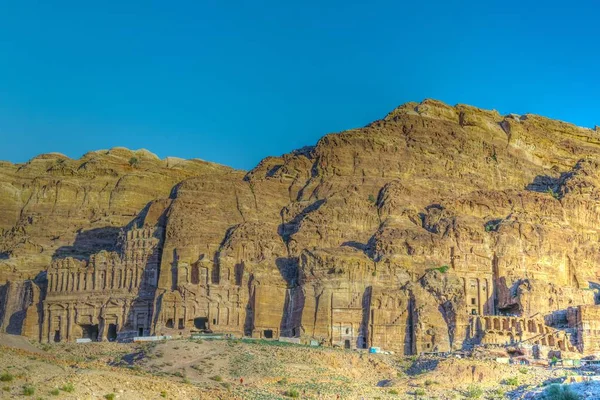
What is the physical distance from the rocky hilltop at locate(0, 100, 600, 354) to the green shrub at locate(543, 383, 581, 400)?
103 feet

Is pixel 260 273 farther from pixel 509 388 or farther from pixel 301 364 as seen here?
pixel 509 388

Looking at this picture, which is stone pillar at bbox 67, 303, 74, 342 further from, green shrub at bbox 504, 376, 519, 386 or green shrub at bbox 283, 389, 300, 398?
green shrub at bbox 504, 376, 519, 386

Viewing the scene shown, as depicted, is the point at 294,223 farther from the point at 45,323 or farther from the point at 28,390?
the point at 28,390

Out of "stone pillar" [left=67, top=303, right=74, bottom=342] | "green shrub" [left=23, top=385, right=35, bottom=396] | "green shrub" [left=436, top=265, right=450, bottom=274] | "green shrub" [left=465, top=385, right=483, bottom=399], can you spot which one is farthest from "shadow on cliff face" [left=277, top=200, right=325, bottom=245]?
"green shrub" [left=23, top=385, right=35, bottom=396]

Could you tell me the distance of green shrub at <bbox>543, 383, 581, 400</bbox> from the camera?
2454 inches

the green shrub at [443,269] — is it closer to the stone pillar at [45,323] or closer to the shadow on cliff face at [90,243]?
the shadow on cliff face at [90,243]

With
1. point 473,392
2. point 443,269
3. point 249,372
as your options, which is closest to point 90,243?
point 443,269

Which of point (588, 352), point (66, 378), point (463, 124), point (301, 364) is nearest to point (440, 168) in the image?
point (463, 124)

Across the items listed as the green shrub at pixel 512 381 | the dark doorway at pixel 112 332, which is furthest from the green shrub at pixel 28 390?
the dark doorway at pixel 112 332

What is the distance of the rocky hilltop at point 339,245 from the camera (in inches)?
4045

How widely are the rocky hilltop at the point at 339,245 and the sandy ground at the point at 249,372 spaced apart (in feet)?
38.5

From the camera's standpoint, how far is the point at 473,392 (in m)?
74.1

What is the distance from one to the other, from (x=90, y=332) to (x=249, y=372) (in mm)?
38393

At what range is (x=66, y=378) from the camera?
5634 cm
